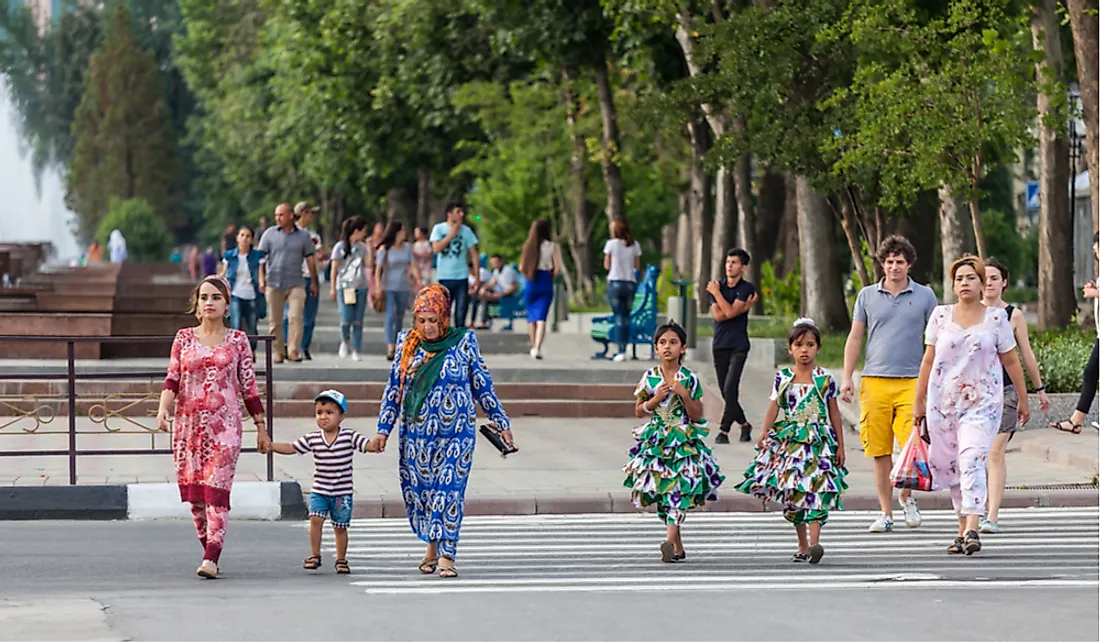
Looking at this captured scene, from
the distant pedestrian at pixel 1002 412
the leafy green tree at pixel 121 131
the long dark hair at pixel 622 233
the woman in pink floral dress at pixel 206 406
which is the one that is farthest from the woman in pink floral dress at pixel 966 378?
the leafy green tree at pixel 121 131

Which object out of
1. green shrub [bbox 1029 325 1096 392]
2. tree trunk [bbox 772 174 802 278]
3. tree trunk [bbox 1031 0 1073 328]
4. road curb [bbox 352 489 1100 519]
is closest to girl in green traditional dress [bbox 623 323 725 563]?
road curb [bbox 352 489 1100 519]

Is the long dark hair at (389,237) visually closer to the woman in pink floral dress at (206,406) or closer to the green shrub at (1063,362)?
the green shrub at (1063,362)

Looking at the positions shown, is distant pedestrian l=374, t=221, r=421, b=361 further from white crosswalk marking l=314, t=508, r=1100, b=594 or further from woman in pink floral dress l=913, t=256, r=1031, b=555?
woman in pink floral dress l=913, t=256, r=1031, b=555

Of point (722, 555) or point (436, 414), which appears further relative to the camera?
point (722, 555)

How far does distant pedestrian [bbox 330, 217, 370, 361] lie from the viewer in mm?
24344

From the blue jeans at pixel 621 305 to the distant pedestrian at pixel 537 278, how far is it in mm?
758

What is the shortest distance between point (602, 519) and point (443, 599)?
435 cm

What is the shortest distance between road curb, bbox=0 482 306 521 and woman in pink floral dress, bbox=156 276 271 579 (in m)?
2.93

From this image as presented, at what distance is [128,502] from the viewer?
14.4 metres

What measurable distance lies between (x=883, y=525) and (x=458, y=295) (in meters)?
12.9

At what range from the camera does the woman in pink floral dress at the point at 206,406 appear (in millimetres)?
11336

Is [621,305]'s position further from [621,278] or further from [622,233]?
[622,233]

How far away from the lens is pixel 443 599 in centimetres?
1025

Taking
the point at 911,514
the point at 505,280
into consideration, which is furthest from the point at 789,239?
the point at 911,514
